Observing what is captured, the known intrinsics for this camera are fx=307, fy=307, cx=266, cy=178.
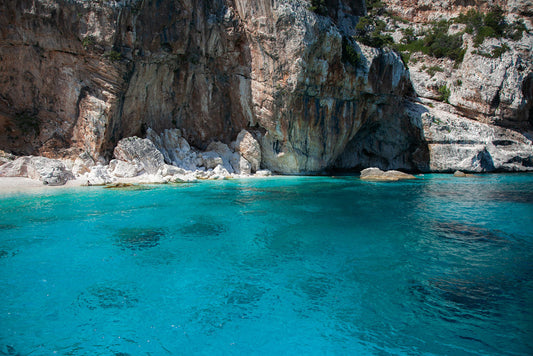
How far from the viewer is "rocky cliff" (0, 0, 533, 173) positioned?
1903cm

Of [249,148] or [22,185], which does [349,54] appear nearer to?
[249,148]

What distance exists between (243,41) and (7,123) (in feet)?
55.1

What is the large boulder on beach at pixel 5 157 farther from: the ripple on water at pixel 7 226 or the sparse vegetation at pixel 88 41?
the ripple on water at pixel 7 226

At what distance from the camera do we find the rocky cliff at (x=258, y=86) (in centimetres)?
1903

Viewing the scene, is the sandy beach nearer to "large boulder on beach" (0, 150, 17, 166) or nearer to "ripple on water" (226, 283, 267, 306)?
"large boulder on beach" (0, 150, 17, 166)

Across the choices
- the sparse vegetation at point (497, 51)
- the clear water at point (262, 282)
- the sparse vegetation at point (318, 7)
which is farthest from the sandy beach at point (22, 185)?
the sparse vegetation at point (497, 51)

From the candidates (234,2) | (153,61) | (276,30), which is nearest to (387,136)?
(276,30)

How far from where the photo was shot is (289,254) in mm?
6848

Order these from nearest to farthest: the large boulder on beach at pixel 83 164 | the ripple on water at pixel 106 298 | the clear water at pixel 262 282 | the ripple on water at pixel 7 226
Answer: the clear water at pixel 262 282 < the ripple on water at pixel 106 298 < the ripple on water at pixel 7 226 < the large boulder on beach at pixel 83 164

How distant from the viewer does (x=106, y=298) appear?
480cm

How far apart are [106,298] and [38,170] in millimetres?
14816

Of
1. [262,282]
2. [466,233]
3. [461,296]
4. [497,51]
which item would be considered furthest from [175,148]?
[497,51]

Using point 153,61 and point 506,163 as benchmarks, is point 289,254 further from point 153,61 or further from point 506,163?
point 506,163

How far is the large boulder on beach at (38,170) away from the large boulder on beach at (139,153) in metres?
3.73
